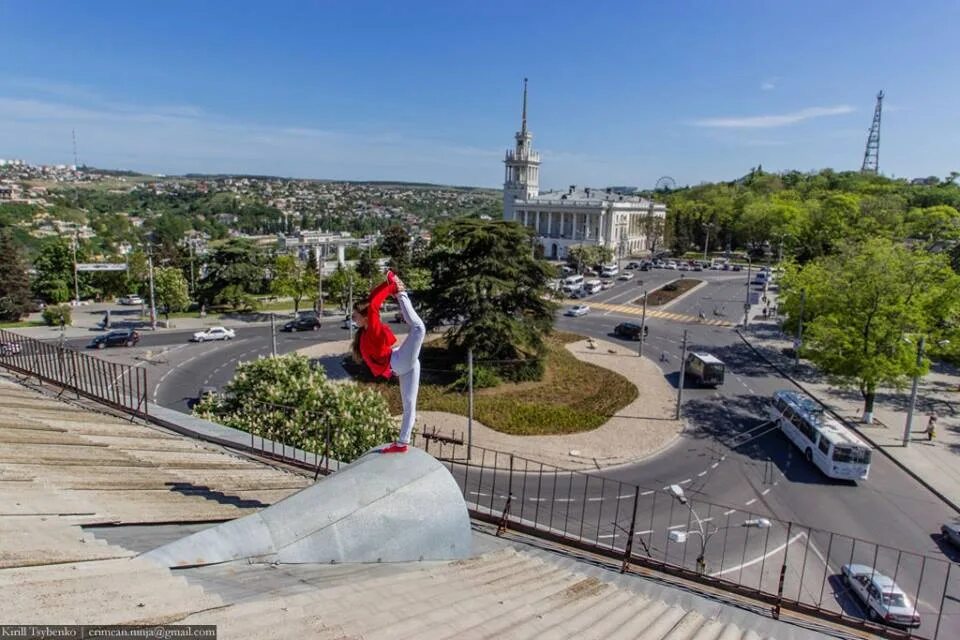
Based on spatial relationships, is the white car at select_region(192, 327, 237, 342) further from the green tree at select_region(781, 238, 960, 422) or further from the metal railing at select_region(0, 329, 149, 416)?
the green tree at select_region(781, 238, 960, 422)

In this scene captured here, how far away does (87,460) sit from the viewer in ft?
22.7

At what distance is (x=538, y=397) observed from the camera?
26.4 meters

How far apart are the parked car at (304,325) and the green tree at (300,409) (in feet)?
75.2

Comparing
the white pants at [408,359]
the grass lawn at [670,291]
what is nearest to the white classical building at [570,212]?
the grass lawn at [670,291]

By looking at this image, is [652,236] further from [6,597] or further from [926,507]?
[6,597]

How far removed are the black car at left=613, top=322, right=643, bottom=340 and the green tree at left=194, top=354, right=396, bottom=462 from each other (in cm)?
2524

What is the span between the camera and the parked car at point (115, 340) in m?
34.2

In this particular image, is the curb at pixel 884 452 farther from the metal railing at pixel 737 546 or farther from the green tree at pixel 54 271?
the green tree at pixel 54 271

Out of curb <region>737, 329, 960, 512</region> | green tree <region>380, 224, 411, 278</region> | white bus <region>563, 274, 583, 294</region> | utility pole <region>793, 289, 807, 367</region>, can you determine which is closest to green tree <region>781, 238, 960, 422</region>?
curb <region>737, 329, 960, 512</region>

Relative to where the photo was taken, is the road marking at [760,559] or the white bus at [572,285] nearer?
the road marking at [760,559]

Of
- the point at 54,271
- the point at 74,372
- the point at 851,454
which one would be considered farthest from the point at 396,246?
the point at 74,372

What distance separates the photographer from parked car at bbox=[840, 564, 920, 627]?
11398 millimetres

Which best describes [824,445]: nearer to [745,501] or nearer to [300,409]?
[745,501]

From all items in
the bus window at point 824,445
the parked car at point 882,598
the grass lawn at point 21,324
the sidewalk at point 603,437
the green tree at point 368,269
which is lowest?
the grass lawn at point 21,324
